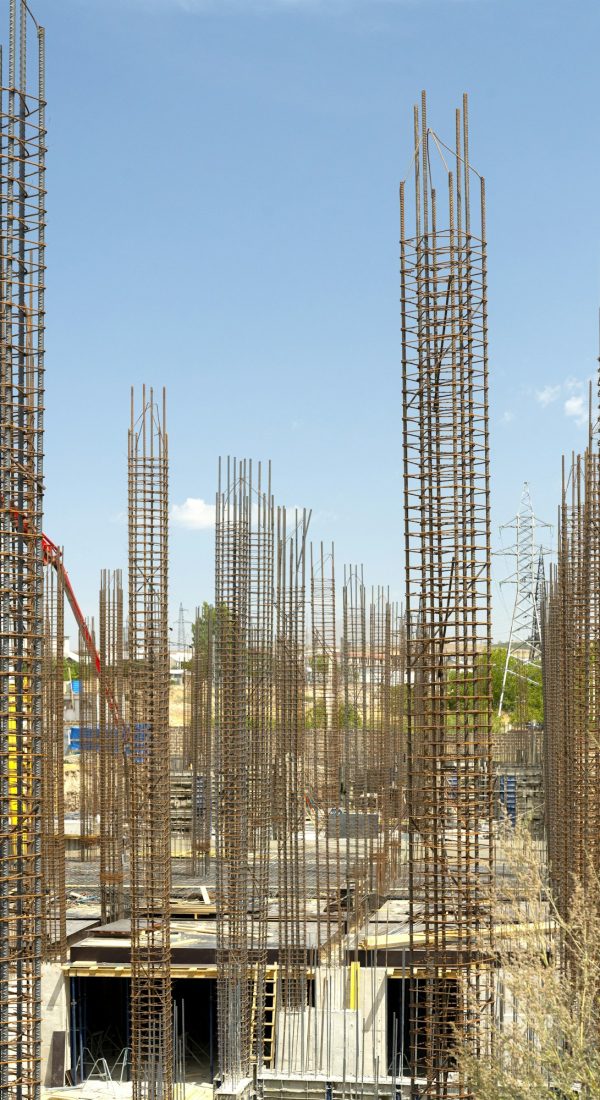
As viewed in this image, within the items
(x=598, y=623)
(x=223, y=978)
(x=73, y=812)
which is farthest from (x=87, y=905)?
(x=73, y=812)

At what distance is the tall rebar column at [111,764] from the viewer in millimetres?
21359

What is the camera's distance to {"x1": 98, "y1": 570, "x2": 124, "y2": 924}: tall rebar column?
21.4 metres

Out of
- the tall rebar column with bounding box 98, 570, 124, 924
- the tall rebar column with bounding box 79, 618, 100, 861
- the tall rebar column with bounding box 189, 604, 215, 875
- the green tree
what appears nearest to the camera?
the green tree

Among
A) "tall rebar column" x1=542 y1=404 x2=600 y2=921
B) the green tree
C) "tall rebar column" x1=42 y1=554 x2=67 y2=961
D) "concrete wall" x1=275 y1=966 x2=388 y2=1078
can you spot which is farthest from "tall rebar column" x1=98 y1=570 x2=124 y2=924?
the green tree

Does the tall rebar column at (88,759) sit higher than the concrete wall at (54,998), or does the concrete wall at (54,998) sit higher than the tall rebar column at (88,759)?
the tall rebar column at (88,759)

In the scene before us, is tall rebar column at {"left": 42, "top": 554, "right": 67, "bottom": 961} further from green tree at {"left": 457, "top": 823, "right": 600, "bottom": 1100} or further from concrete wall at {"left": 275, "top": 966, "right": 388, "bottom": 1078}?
green tree at {"left": 457, "top": 823, "right": 600, "bottom": 1100}

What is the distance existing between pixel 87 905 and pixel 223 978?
9088mm

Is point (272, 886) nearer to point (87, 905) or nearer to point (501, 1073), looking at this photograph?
point (87, 905)

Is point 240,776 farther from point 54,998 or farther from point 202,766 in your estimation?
point 202,766

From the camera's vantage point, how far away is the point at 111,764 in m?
23.2

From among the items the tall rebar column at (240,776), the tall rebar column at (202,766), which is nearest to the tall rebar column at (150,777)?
the tall rebar column at (240,776)

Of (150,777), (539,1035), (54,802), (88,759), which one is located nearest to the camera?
(539,1035)

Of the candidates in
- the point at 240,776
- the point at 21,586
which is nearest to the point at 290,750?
the point at 240,776

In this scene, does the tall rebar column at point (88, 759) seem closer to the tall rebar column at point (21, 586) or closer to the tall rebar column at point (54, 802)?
the tall rebar column at point (54, 802)
